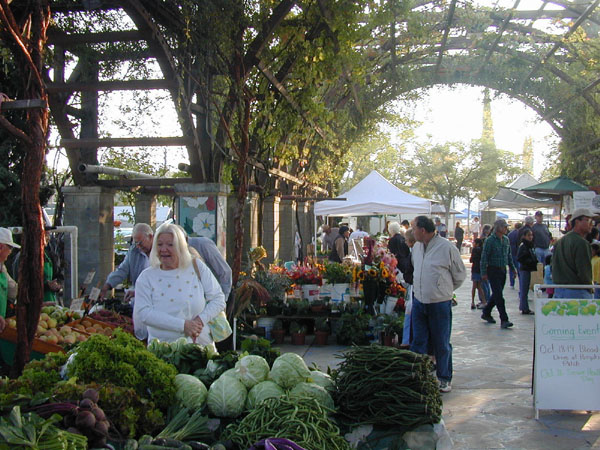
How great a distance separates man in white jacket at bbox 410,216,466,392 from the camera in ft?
20.2

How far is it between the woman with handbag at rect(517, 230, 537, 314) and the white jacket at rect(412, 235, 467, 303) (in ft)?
20.0

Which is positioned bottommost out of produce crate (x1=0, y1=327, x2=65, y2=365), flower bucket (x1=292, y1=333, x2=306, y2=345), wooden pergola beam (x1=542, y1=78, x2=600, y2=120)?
flower bucket (x1=292, y1=333, x2=306, y2=345)

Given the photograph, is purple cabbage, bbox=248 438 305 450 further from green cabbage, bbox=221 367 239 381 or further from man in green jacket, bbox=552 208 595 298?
man in green jacket, bbox=552 208 595 298

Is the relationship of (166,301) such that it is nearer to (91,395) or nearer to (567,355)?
(91,395)

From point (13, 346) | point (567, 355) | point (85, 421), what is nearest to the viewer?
point (85, 421)

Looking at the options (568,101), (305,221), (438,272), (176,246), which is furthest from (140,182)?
(305,221)

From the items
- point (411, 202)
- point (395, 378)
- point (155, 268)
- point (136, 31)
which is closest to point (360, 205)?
point (411, 202)

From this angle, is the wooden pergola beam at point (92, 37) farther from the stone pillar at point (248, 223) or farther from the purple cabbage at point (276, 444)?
the stone pillar at point (248, 223)

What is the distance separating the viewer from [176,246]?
4.33 metres

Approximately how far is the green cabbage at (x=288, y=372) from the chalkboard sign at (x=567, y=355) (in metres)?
3.16

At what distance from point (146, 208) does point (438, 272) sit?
11.4 metres

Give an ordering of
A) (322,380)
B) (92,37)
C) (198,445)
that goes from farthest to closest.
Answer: (92,37), (322,380), (198,445)

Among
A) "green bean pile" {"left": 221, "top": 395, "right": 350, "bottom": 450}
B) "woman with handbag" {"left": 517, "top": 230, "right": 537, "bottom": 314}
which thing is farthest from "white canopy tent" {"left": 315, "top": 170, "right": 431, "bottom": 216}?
"green bean pile" {"left": 221, "top": 395, "right": 350, "bottom": 450}

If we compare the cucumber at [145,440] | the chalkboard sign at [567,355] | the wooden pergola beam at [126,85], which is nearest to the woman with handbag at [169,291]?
the cucumber at [145,440]
